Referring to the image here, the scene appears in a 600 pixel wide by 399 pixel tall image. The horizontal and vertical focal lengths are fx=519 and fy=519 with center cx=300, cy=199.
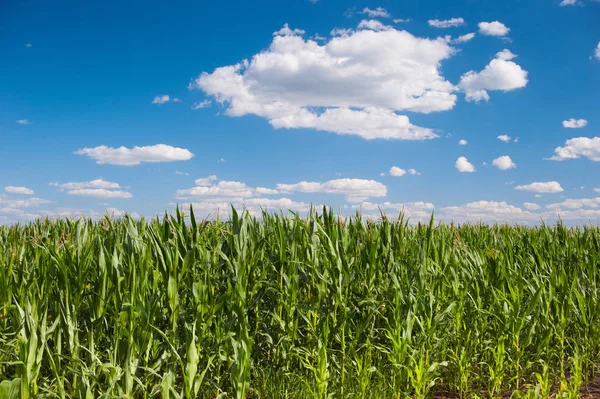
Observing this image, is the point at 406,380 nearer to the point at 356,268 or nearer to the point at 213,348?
the point at 356,268

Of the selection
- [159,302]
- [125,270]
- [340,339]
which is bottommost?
[340,339]

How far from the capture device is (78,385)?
425cm

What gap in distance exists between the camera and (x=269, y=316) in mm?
5367

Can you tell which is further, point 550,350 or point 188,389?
Result: point 550,350

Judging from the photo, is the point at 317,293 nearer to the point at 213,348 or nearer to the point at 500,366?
the point at 213,348

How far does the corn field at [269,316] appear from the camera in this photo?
436cm

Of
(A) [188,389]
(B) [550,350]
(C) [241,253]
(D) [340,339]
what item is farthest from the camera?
(B) [550,350]

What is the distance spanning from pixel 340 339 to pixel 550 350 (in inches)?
101

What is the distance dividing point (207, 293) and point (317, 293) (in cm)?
127

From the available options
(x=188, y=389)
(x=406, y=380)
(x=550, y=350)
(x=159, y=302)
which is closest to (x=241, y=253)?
(x=159, y=302)

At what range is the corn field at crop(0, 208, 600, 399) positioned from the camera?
4.36 m

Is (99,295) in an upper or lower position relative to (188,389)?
upper

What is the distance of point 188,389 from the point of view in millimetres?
4219

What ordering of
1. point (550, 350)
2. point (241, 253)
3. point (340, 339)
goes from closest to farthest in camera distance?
point (241, 253) → point (340, 339) → point (550, 350)
